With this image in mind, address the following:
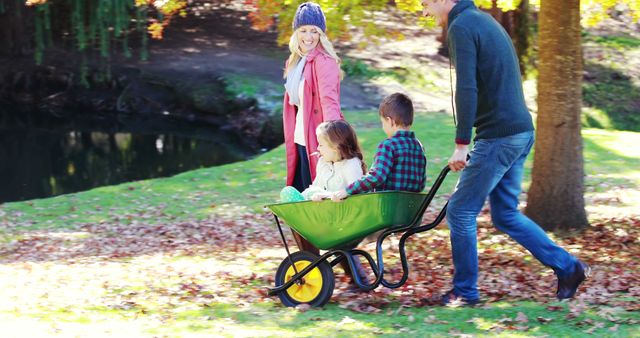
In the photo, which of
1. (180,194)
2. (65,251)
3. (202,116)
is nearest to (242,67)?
(202,116)

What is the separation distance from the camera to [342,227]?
515 centimetres

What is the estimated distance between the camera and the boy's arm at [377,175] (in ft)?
16.7

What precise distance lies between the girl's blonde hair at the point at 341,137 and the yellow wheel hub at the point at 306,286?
2.28ft

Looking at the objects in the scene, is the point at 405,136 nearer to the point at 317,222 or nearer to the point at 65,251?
the point at 317,222

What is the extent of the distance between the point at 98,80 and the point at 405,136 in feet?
53.3

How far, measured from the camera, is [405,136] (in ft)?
17.2

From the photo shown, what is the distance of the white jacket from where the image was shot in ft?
17.5

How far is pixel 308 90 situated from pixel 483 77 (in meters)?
1.34

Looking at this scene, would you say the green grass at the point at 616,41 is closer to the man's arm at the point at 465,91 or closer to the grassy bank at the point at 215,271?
the grassy bank at the point at 215,271

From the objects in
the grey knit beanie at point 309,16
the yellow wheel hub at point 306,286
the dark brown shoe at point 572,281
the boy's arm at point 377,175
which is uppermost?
the grey knit beanie at point 309,16

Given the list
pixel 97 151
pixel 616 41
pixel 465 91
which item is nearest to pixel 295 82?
pixel 465 91

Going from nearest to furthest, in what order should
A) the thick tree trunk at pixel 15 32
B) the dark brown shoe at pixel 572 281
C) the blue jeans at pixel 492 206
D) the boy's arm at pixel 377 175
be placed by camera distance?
1. the blue jeans at pixel 492 206
2. the boy's arm at pixel 377 175
3. the dark brown shoe at pixel 572 281
4. the thick tree trunk at pixel 15 32

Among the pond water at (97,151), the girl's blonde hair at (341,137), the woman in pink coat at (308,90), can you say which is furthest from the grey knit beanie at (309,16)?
the pond water at (97,151)

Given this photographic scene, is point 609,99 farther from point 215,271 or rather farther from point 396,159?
point 396,159
